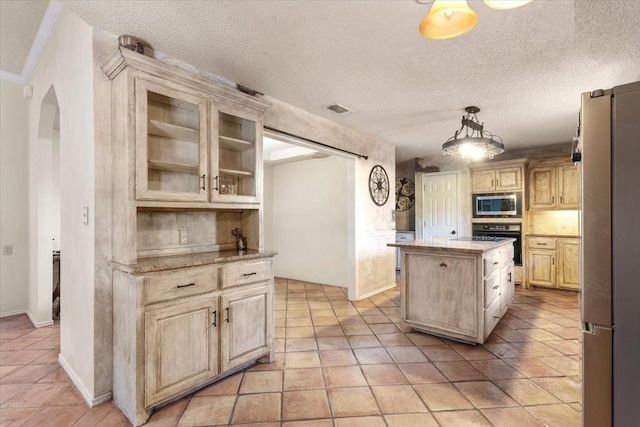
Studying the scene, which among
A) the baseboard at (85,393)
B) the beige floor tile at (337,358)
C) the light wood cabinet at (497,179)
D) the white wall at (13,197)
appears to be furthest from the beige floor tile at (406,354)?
the white wall at (13,197)

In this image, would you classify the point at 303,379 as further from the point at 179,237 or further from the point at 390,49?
the point at 390,49

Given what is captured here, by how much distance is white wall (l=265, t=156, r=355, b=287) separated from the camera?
5336mm

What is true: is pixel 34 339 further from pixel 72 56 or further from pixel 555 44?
pixel 555 44

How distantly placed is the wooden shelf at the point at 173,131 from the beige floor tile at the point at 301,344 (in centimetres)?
197

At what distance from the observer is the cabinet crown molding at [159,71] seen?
1829 mm

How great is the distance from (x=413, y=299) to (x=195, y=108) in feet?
8.64

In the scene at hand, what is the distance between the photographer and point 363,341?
2.97 meters

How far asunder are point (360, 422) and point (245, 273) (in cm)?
123

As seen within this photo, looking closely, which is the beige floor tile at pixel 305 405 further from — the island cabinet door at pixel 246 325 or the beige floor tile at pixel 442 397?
the beige floor tile at pixel 442 397

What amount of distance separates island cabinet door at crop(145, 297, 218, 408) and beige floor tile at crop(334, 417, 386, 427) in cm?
92

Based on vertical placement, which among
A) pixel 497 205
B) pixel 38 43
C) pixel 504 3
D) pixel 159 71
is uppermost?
pixel 38 43

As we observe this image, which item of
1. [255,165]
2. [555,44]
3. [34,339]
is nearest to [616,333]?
[555,44]

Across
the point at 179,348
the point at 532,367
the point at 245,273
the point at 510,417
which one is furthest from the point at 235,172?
the point at 532,367

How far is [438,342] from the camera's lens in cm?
294
